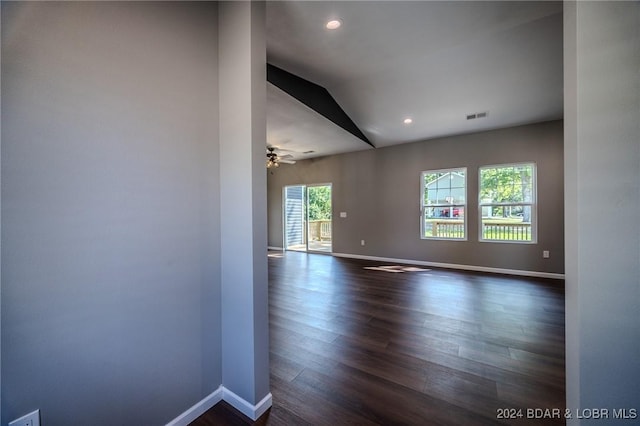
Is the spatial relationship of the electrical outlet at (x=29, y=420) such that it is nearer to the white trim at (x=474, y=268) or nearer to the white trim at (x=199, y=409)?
the white trim at (x=199, y=409)

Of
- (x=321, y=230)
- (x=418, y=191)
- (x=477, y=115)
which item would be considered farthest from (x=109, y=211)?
(x=321, y=230)

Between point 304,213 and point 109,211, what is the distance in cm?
644

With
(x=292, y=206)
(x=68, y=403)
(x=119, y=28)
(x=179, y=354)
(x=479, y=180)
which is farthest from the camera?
(x=292, y=206)

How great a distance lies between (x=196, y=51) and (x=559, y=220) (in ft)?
19.1

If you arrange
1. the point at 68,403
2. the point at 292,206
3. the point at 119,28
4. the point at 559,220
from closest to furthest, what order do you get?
the point at 68,403 → the point at 119,28 → the point at 559,220 → the point at 292,206

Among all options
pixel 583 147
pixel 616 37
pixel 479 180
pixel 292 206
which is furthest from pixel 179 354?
pixel 292 206

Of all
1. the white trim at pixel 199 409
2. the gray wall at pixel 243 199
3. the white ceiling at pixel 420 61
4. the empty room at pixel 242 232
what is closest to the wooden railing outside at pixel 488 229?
the empty room at pixel 242 232

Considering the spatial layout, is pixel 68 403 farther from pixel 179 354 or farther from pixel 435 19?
pixel 435 19

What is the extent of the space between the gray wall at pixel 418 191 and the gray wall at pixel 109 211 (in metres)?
4.92

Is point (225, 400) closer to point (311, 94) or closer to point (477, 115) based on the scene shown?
point (311, 94)

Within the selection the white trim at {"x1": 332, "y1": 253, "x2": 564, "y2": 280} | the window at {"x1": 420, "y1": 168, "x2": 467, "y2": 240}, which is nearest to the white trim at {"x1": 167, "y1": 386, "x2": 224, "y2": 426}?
the white trim at {"x1": 332, "y1": 253, "x2": 564, "y2": 280}

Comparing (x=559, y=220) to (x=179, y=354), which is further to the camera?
(x=559, y=220)

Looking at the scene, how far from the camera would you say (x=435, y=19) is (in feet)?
7.38

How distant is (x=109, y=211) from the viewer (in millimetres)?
1109
